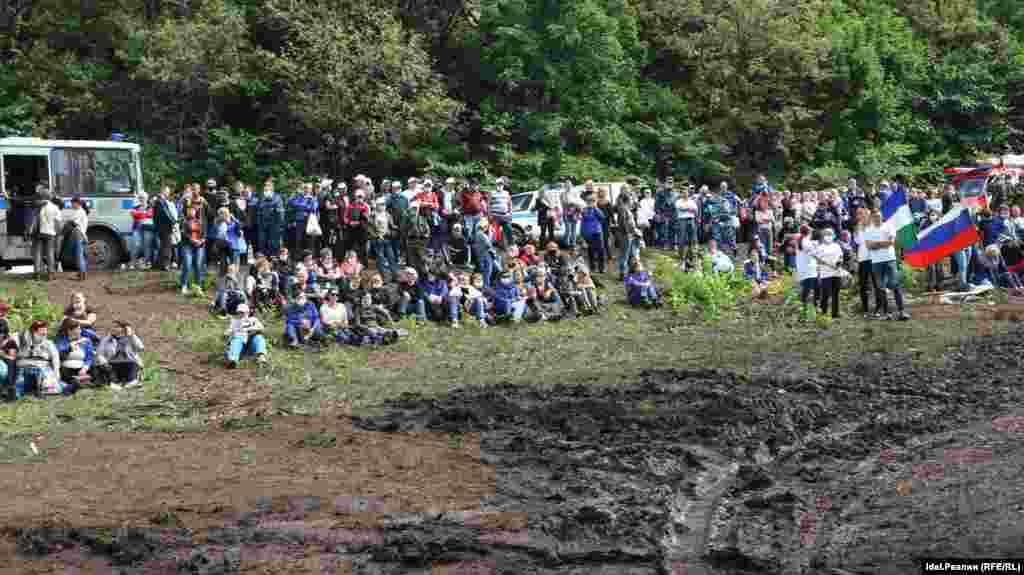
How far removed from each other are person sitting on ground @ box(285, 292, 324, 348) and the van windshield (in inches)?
279

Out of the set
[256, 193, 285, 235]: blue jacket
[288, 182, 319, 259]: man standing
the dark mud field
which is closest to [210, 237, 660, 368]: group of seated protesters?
[256, 193, 285, 235]: blue jacket

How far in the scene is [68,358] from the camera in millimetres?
17328

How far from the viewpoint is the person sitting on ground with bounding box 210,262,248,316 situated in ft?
70.0

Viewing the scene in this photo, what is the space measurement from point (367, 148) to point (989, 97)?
23401 millimetres

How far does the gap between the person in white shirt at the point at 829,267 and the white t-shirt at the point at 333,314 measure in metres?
8.67

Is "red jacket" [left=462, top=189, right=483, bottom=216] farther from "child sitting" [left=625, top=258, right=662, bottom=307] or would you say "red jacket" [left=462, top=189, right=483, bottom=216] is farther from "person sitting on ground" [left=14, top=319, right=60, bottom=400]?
"person sitting on ground" [left=14, top=319, right=60, bottom=400]

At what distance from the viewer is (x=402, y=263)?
2462cm

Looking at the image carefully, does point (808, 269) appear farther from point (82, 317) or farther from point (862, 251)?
point (82, 317)

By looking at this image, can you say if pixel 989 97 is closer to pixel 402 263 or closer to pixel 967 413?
pixel 402 263

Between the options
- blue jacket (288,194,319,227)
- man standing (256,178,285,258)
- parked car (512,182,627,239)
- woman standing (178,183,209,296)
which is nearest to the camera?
woman standing (178,183,209,296)

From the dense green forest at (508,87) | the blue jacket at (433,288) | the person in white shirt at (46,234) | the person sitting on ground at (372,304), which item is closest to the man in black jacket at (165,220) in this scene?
the person in white shirt at (46,234)

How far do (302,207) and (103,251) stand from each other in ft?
14.3

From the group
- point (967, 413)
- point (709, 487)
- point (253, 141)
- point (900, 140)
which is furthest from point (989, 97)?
point (709, 487)

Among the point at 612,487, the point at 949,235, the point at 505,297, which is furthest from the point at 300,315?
the point at 949,235
